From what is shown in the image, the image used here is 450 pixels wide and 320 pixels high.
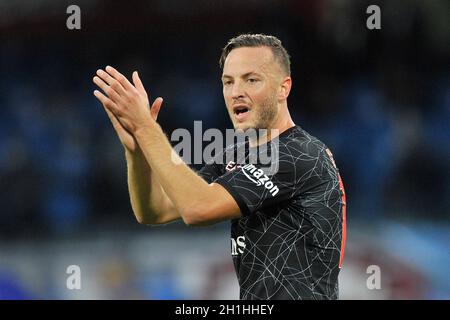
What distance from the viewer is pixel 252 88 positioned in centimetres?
329

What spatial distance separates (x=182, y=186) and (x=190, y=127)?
465 centimetres

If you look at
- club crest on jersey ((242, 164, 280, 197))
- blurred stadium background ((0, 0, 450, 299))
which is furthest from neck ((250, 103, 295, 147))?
blurred stadium background ((0, 0, 450, 299))

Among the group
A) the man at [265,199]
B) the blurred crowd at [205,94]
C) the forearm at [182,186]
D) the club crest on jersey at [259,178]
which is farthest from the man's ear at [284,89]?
the blurred crowd at [205,94]

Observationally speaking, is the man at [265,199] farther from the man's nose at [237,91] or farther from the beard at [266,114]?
the man's nose at [237,91]

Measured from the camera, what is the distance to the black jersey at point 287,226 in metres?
2.98

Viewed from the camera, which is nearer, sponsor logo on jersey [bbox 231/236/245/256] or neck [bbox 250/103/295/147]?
sponsor logo on jersey [bbox 231/236/245/256]

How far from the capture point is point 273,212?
304 cm

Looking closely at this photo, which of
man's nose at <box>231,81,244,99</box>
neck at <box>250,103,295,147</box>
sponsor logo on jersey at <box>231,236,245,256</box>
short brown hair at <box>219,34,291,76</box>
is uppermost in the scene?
short brown hair at <box>219,34,291,76</box>

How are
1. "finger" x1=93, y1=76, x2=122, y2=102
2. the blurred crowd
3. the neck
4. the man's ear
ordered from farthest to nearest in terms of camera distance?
the blurred crowd < the man's ear < the neck < "finger" x1=93, y1=76, x2=122, y2=102

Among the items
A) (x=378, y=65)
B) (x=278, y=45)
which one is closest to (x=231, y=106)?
(x=278, y=45)

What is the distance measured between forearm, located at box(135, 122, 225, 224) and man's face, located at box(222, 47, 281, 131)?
1.60ft

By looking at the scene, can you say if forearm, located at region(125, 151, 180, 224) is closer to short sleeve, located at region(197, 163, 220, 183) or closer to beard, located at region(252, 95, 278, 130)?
short sleeve, located at region(197, 163, 220, 183)

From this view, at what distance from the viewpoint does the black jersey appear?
9.77 ft
